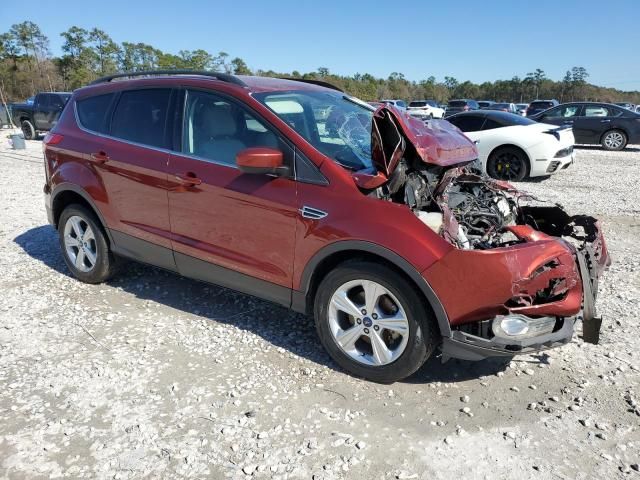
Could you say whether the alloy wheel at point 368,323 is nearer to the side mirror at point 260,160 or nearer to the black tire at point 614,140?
the side mirror at point 260,160

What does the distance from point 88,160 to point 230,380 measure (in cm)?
247

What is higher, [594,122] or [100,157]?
[594,122]

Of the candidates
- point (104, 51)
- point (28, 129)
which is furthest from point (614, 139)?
point (104, 51)

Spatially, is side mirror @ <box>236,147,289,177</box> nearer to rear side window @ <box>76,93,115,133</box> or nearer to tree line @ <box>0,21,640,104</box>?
rear side window @ <box>76,93,115,133</box>

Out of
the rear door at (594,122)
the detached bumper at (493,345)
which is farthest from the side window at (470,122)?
the detached bumper at (493,345)

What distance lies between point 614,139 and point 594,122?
0.78 meters

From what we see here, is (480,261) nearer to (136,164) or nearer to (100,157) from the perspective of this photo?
(136,164)

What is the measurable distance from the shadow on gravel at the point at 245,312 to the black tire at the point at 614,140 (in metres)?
14.3

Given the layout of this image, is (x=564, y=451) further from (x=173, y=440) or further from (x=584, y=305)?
(x=173, y=440)

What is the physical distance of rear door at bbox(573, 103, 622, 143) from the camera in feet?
49.0

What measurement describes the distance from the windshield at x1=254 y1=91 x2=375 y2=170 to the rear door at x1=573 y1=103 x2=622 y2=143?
44.7 ft

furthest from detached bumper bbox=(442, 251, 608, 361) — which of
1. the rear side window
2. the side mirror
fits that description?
the rear side window

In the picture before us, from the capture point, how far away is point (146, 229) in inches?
162

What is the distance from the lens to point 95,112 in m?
4.52
